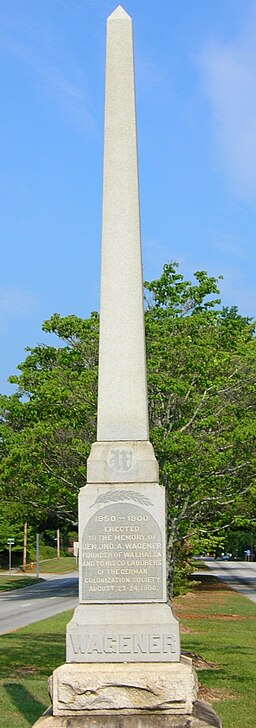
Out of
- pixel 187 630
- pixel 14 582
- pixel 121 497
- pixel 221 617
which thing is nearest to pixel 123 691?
pixel 121 497

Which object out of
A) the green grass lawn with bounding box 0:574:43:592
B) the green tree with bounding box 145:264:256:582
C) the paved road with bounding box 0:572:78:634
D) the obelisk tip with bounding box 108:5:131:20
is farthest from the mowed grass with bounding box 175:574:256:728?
the green grass lawn with bounding box 0:574:43:592

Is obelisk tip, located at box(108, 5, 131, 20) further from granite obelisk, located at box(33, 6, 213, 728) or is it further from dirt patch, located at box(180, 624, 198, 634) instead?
dirt patch, located at box(180, 624, 198, 634)

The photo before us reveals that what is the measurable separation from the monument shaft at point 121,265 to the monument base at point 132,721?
239cm

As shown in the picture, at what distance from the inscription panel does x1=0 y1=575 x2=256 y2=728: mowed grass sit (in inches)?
125

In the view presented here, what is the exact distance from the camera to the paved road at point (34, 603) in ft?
88.7

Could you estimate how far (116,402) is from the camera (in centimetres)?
855

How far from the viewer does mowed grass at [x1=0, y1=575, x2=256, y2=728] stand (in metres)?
11.3

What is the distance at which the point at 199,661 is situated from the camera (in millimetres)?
15102

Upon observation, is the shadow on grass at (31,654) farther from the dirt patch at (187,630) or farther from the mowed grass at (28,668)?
the dirt patch at (187,630)

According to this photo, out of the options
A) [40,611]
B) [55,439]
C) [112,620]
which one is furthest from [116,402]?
[40,611]

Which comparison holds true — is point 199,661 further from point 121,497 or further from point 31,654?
point 121,497

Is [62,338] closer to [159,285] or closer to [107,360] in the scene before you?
[159,285]

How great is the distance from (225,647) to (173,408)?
6.99m

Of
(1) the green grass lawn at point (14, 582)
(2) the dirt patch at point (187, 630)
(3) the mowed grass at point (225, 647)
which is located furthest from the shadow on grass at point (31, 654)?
(1) the green grass lawn at point (14, 582)
